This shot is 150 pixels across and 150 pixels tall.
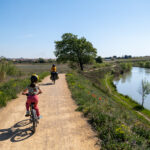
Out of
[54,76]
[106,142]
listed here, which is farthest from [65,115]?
[54,76]

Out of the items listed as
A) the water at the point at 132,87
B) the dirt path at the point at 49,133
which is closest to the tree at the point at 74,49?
the water at the point at 132,87

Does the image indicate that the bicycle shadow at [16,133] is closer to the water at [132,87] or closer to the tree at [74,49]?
the water at [132,87]

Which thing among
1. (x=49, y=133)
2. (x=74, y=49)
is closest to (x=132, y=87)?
(x=74, y=49)

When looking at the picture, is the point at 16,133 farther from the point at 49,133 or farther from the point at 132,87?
the point at 132,87

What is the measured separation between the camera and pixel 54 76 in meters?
15.0

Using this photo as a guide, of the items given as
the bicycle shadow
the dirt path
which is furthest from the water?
the bicycle shadow

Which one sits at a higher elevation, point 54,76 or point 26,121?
point 54,76

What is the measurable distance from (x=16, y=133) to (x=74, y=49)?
35347 millimetres

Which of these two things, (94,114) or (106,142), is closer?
(106,142)

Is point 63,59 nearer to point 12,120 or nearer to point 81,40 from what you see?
point 81,40

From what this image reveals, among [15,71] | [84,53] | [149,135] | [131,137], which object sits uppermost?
[84,53]

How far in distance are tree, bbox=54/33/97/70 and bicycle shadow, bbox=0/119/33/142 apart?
34.5m

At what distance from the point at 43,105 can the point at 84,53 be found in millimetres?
32722

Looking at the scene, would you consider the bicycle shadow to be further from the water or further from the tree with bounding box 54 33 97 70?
the tree with bounding box 54 33 97 70
